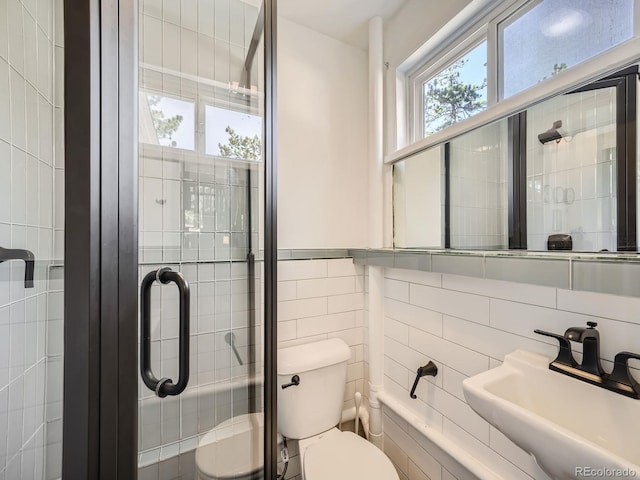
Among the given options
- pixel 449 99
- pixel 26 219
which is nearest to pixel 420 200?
pixel 449 99

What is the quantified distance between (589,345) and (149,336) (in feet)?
3.72

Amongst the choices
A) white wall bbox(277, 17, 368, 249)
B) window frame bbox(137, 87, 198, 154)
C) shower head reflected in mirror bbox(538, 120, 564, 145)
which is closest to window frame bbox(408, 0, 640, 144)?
shower head reflected in mirror bbox(538, 120, 564, 145)

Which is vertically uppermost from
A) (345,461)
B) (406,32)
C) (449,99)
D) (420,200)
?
(406,32)

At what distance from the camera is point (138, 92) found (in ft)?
2.06

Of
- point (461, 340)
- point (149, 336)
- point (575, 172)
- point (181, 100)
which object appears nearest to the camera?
point (149, 336)

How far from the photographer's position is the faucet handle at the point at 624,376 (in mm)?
644

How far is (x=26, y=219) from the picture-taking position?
1.91 feet

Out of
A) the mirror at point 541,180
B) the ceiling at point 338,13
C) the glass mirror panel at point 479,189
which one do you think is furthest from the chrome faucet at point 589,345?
the ceiling at point 338,13

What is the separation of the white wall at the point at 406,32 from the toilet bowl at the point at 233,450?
148 cm

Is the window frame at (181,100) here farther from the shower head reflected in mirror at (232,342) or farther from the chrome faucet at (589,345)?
the chrome faucet at (589,345)

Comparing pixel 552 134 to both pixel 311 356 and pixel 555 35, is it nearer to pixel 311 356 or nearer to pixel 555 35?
pixel 555 35

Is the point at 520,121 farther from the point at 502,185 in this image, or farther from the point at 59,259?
the point at 59,259

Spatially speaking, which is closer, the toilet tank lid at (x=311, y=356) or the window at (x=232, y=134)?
the window at (x=232, y=134)

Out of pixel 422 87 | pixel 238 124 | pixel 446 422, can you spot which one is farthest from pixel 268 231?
pixel 422 87
